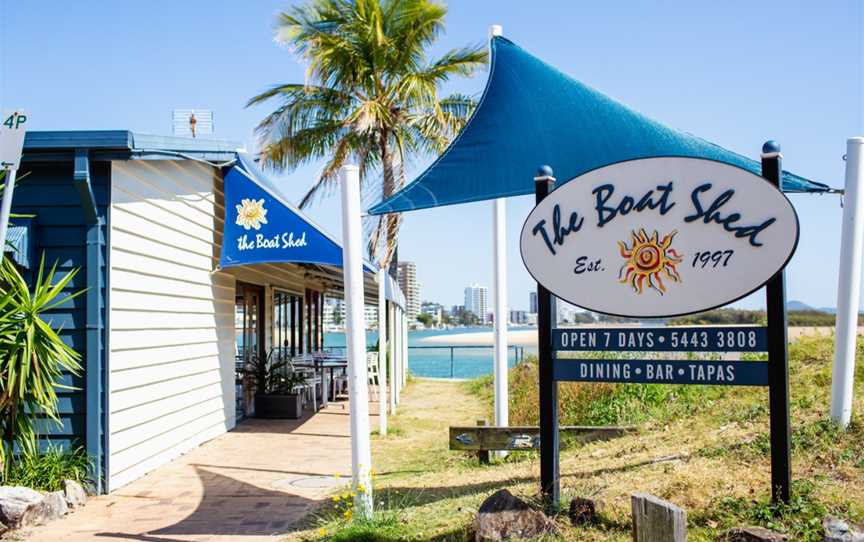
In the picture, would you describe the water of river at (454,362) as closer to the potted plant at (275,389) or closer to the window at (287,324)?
the window at (287,324)

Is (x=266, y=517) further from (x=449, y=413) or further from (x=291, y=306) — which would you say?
(x=291, y=306)

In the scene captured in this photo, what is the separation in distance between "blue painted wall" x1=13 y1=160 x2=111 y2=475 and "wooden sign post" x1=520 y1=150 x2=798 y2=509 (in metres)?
4.30

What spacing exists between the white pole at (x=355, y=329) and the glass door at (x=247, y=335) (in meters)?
6.56

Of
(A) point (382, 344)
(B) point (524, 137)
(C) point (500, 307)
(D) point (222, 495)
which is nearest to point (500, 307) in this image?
(C) point (500, 307)

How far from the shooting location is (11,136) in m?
5.43

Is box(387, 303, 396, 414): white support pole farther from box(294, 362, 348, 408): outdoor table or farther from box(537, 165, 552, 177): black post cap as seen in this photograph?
box(537, 165, 552, 177): black post cap

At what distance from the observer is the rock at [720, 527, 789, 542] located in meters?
4.20

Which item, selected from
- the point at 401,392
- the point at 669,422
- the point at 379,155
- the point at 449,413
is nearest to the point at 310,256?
the point at 669,422

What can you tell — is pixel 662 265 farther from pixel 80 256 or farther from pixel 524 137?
pixel 80 256

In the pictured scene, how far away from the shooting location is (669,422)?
8.11 metres

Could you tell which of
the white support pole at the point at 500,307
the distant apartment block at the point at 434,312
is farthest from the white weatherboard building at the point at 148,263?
the distant apartment block at the point at 434,312

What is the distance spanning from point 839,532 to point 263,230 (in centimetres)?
703

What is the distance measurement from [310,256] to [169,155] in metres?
2.05

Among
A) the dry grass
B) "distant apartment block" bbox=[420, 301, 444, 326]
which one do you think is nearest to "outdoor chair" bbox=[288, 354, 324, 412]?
the dry grass
